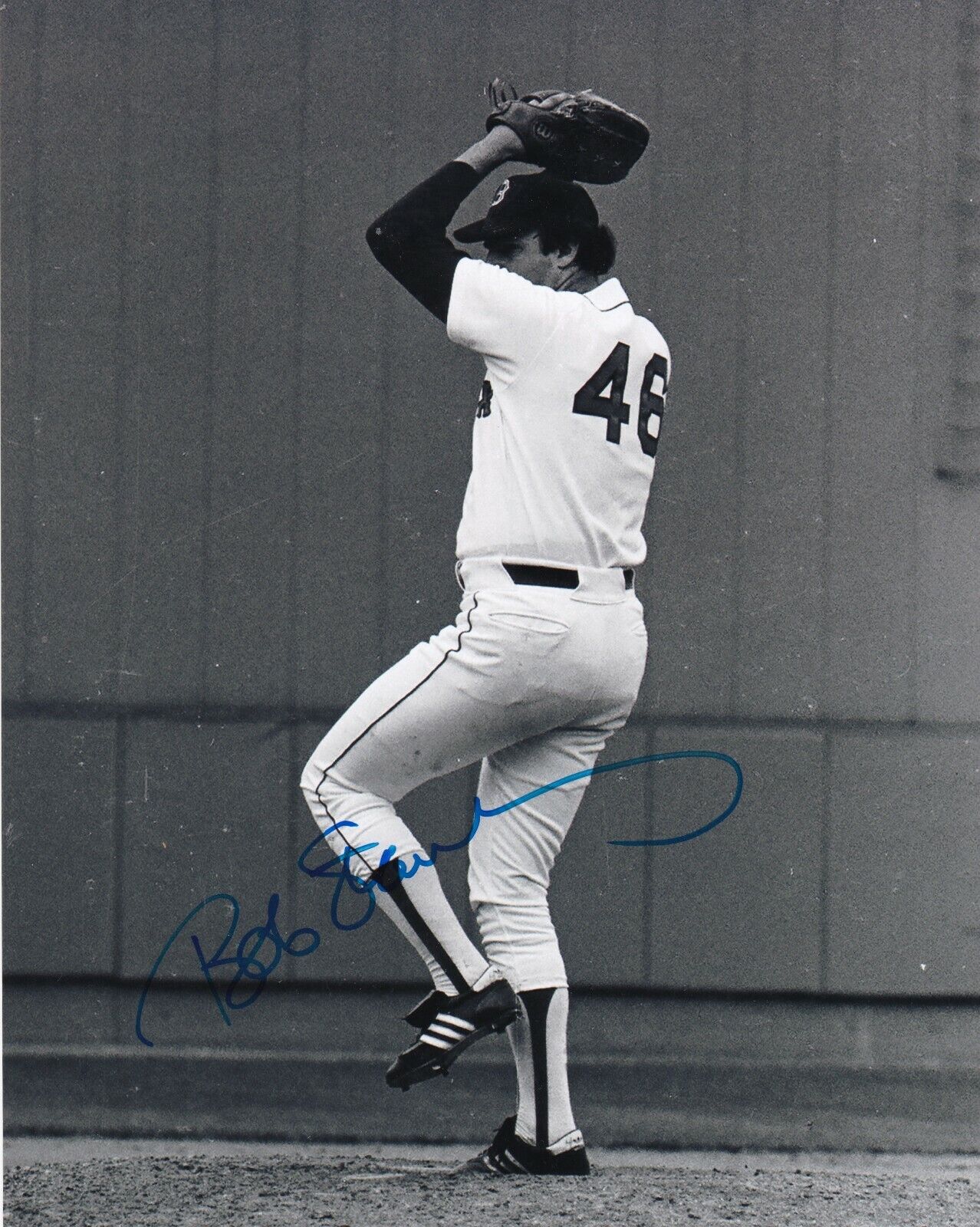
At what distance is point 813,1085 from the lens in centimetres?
403

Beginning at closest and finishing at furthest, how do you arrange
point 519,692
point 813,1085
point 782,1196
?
point 519,692 → point 782,1196 → point 813,1085

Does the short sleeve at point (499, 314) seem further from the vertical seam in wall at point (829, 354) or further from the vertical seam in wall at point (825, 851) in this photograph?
the vertical seam in wall at point (825, 851)

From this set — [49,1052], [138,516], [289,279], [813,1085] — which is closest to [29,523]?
[138,516]

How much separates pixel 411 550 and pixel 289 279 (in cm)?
81

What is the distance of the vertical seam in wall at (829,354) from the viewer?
4.08 m

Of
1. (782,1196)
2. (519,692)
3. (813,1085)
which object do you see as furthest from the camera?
(813,1085)

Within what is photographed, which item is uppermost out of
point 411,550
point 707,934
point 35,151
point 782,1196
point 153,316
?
point 35,151

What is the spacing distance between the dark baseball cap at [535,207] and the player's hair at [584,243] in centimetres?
1

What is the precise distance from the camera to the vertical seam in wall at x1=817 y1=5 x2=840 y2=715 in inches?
161

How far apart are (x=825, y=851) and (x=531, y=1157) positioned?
116 centimetres

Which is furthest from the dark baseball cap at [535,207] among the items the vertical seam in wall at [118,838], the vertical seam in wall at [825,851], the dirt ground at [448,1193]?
the dirt ground at [448,1193]

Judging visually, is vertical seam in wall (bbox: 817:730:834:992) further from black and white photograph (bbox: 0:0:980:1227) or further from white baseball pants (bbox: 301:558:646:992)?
white baseball pants (bbox: 301:558:646:992)

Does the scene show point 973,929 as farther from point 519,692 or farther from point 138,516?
point 138,516

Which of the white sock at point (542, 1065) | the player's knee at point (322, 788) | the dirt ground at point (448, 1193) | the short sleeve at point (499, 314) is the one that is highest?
the short sleeve at point (499, 314)
